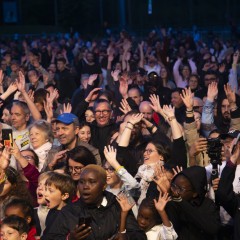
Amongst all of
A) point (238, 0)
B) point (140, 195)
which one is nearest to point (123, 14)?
point (238, 0)

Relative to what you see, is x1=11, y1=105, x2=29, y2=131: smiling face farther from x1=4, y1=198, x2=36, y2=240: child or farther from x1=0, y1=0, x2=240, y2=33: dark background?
x1=0, y1=0, x2=240, y2=33: dark background

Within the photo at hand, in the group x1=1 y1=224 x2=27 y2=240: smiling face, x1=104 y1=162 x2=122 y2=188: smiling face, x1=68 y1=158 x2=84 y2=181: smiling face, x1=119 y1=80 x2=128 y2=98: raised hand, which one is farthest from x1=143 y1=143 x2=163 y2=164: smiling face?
x1=119 y1=80 x2=128 y2=98: raised hand

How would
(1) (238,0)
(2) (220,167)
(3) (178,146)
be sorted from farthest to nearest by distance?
(1) (238,0) → (3) (178,146) → (2) (220,167)

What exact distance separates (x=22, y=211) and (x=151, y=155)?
197 centimetres

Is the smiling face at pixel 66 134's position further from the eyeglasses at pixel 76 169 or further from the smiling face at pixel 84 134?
the eyeglasses at pixel 76 169

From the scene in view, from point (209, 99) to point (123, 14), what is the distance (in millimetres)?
29492

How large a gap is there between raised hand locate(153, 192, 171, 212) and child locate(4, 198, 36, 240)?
1.05 m

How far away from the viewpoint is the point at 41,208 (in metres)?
8.98

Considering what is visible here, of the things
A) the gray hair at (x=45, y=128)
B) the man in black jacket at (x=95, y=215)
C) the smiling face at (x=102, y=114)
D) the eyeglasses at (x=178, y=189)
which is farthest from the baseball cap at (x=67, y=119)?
the man in black jacket at (x=95, y=215)

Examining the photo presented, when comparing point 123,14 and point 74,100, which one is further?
point 123,14

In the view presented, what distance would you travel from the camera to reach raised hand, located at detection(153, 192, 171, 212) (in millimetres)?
8266

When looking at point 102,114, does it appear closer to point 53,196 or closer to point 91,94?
point 91,94

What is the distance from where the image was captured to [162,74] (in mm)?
17469

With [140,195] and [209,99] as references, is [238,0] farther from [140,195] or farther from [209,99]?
[140,195]
